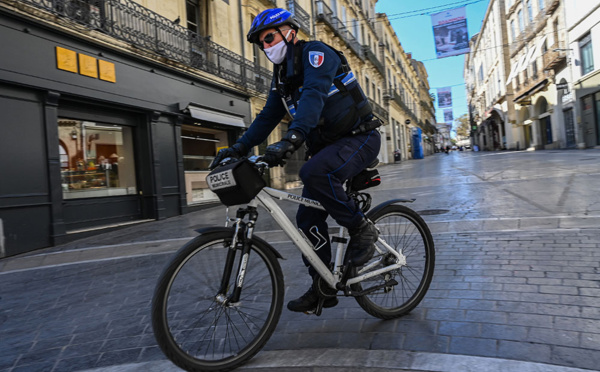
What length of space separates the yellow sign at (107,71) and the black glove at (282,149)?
802cm

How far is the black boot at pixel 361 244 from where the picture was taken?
2256 mm

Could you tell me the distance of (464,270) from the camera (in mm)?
3283

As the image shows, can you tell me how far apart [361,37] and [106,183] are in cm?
2685

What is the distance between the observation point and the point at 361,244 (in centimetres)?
227

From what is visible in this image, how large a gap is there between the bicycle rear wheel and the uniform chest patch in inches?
37.9

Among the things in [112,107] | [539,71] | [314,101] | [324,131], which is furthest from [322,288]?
[539,71]

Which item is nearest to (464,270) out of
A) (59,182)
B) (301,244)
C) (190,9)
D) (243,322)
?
(301,244)

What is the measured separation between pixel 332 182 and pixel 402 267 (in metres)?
0.91

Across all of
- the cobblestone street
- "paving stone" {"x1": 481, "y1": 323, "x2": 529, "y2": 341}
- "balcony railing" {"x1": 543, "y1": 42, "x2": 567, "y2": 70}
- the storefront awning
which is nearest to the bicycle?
the cobblestone street

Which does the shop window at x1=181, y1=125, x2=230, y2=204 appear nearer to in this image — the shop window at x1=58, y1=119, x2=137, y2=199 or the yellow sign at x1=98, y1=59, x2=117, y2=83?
the shop window at x1=58, y1=119, x2=137, y2=199

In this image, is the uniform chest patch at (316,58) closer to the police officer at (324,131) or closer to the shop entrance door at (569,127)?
the police officer at (324,131)

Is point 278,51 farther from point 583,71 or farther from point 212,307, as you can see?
point 583,71

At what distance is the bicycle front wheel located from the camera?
5.73 feet

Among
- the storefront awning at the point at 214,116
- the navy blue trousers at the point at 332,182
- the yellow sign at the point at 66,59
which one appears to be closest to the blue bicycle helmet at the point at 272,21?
the navy blue trousers at the point at 332,182
